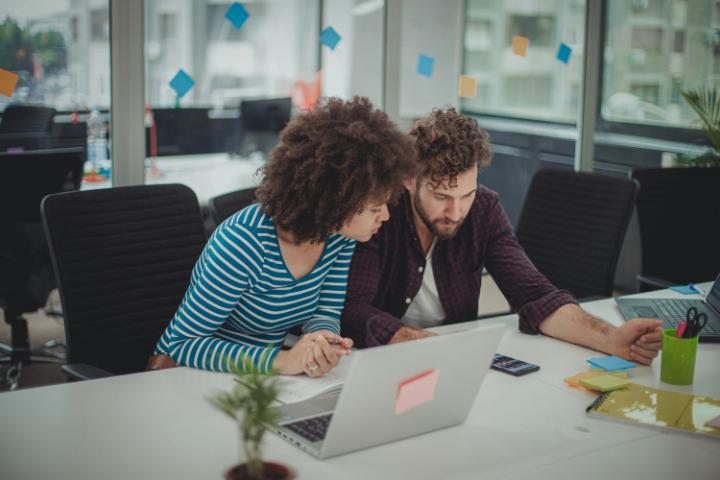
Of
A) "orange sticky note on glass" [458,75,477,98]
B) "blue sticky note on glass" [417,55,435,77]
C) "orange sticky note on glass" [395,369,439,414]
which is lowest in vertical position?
"orange sticky note on glass" [395,369,439,414]

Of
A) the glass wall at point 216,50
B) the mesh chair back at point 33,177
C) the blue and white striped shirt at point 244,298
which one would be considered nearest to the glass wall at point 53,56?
the mesh chair back at point 33,177

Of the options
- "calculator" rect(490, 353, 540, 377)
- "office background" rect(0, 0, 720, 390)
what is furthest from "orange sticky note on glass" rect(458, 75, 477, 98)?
"calculator" rect(490, 353, 540, 377)

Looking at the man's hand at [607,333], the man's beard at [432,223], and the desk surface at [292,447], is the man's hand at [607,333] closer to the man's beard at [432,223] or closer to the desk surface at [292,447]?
the desk surface at [292,447]

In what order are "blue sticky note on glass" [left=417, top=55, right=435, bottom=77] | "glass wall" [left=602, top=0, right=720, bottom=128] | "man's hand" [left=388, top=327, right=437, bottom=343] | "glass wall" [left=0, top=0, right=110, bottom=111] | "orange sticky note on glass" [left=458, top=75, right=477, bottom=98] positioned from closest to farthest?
"man's hand" [left=388, top=327, right=437, bottom=343], "glass wall" [left=0, top=0, right=110, bottom=111], "blue sticky note on glass" [left=417, top=55, right=435, bottom=77], "orange sticky note on glass" [left=458, top=75, right=477, bottom=98], "glass wall" [left=602, top=0, right=720, bottom=128]

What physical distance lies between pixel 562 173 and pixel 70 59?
2071 mm

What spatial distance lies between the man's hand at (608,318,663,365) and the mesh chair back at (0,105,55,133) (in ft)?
7.16

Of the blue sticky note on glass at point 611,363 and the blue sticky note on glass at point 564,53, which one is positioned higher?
the blue sticky note on glass at point 564,53

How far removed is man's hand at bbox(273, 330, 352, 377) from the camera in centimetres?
167

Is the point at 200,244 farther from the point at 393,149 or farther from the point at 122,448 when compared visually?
the point at 122,448

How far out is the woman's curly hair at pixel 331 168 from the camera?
1.71 metres

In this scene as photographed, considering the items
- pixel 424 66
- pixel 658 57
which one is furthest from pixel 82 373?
pixel 658 57

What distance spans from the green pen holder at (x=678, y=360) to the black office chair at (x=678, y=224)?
127cm

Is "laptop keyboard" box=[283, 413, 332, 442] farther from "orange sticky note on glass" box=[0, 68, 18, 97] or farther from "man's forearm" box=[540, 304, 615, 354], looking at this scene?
"orange sticky note on glass" box=[0, 68, 18, 97]

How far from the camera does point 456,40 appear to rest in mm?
5324
